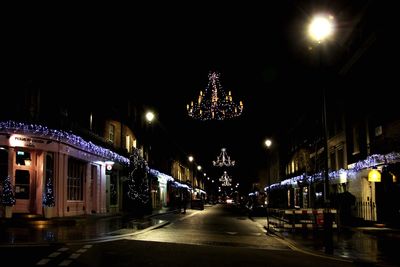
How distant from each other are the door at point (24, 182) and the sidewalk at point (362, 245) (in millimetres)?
12819

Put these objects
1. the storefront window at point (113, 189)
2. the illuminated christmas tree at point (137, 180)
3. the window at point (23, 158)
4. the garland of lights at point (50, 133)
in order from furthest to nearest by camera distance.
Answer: the storefront window at point (113, 189) → the illuminated christmas tree at point (137, 180) → the window at point (23, 158) → the garland of lights at point (50, 133)

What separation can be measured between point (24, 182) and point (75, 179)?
6.23 metres

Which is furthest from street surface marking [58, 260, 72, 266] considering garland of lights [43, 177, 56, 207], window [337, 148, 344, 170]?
window [337, 148, 344, 170]

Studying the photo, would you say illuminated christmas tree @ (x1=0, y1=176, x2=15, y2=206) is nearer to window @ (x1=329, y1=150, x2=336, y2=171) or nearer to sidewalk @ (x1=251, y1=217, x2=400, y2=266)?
sidewalk @ (x1=251, y1=217, x2=400, y2=266)

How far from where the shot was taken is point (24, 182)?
26141 mm

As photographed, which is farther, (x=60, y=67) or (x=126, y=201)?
(x=126, y=201)

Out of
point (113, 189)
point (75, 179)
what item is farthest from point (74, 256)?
point (113, 189)

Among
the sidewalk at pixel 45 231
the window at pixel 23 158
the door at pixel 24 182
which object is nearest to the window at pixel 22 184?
the door at pixel 24 182

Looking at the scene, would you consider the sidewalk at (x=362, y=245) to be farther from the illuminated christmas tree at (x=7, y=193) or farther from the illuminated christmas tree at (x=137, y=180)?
the illuminated christmas tree at (x=137, y=180)

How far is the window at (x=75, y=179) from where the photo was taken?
31.2 m

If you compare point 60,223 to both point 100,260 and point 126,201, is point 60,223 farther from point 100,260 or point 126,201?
point 126,201

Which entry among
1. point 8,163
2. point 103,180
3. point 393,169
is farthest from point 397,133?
point 103,180

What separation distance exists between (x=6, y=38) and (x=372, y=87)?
20103 mm

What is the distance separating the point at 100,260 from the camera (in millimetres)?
12641
